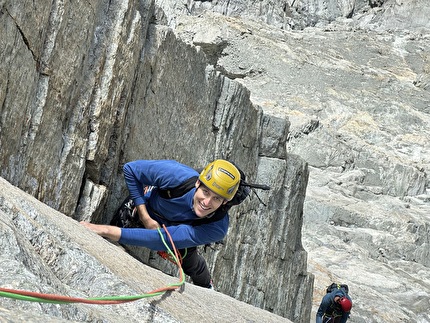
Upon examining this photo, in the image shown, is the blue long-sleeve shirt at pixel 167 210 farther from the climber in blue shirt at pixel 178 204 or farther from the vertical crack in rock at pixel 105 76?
the vertical crack in rock at pixel 105 76

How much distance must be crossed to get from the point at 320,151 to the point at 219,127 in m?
26.6

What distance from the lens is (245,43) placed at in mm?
46812

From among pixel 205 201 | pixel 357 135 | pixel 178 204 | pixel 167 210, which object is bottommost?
pixel 167 210

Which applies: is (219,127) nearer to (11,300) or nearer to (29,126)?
(29,126)

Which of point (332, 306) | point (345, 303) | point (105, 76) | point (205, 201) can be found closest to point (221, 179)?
point (205, 201)

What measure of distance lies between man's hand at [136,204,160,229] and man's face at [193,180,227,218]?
777 millimetres

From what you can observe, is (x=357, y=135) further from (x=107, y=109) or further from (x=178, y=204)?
(x=178, y=204)

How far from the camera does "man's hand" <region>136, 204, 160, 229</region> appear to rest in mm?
6535

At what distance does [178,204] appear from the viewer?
6.43m

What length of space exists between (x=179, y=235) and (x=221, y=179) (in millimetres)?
850

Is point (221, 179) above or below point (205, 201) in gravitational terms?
above

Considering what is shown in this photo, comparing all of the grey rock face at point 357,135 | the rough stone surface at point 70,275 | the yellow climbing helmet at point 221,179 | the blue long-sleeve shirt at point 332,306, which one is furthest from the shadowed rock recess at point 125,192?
the yellow climbing helmet at point 221,179

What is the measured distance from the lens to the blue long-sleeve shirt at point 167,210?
610 centimetres

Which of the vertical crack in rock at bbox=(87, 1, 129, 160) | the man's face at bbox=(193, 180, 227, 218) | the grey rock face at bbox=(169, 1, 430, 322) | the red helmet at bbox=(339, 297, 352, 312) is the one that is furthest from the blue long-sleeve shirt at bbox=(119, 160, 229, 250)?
the grey rock face at bbox=(169, 1, 430, 322)
